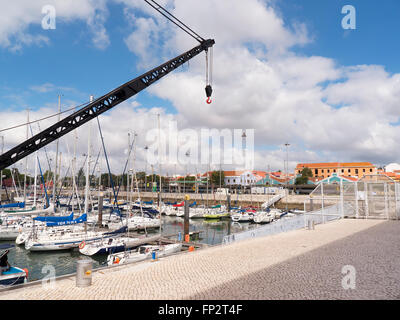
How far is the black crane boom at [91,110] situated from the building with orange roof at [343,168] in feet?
377

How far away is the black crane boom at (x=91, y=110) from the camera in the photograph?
41.0 feet

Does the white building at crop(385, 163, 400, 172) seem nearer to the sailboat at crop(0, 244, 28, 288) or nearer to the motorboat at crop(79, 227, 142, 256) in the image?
the motorboat at crop(79, 227, 142, 256)

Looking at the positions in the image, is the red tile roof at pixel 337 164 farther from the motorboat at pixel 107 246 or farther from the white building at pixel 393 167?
the motorboat at pixel 107 246

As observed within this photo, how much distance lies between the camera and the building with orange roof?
124 metres

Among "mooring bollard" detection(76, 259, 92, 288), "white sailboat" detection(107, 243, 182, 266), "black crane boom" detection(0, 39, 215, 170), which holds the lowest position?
"white sailboat" detection(107, 243, 182, 266)

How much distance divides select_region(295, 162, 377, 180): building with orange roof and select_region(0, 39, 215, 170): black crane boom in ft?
377

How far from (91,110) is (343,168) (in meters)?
136

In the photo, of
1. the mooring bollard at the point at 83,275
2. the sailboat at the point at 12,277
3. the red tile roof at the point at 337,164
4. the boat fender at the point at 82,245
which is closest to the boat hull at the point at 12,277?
the sailboat at the point at 12,277

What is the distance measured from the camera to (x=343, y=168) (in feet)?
428

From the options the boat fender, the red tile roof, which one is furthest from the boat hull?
the red tile roof
